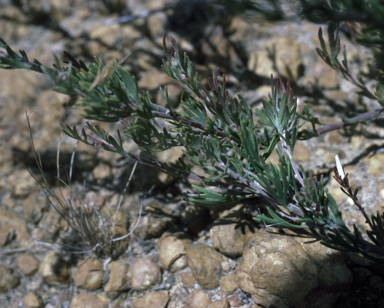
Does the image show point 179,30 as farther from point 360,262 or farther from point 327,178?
point 360,262

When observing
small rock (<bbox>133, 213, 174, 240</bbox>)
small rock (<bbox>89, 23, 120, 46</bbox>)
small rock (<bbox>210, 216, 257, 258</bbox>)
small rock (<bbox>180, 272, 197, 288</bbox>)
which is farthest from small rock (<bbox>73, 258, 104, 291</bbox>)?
small rock (<bbox>89, 23, 120, 46</bbox>)

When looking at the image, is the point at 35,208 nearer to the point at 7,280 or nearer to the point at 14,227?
the point at 14,227

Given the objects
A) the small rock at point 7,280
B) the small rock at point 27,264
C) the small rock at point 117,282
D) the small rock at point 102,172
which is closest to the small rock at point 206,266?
the small rock at point 117,282

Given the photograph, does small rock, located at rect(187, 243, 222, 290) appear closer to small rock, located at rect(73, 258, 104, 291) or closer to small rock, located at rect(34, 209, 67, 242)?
small rock, located at rect(73, 258, 104, 291)

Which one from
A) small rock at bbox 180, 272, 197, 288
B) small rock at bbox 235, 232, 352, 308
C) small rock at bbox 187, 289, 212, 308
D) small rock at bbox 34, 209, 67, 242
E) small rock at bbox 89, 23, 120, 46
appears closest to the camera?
small rock at bbox 235, 232, 352, 308

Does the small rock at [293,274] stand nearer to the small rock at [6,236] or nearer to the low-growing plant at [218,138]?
the low-growing plant at [218,138]

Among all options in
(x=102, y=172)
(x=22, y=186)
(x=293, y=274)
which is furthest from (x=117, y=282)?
(x=22, y=186)
